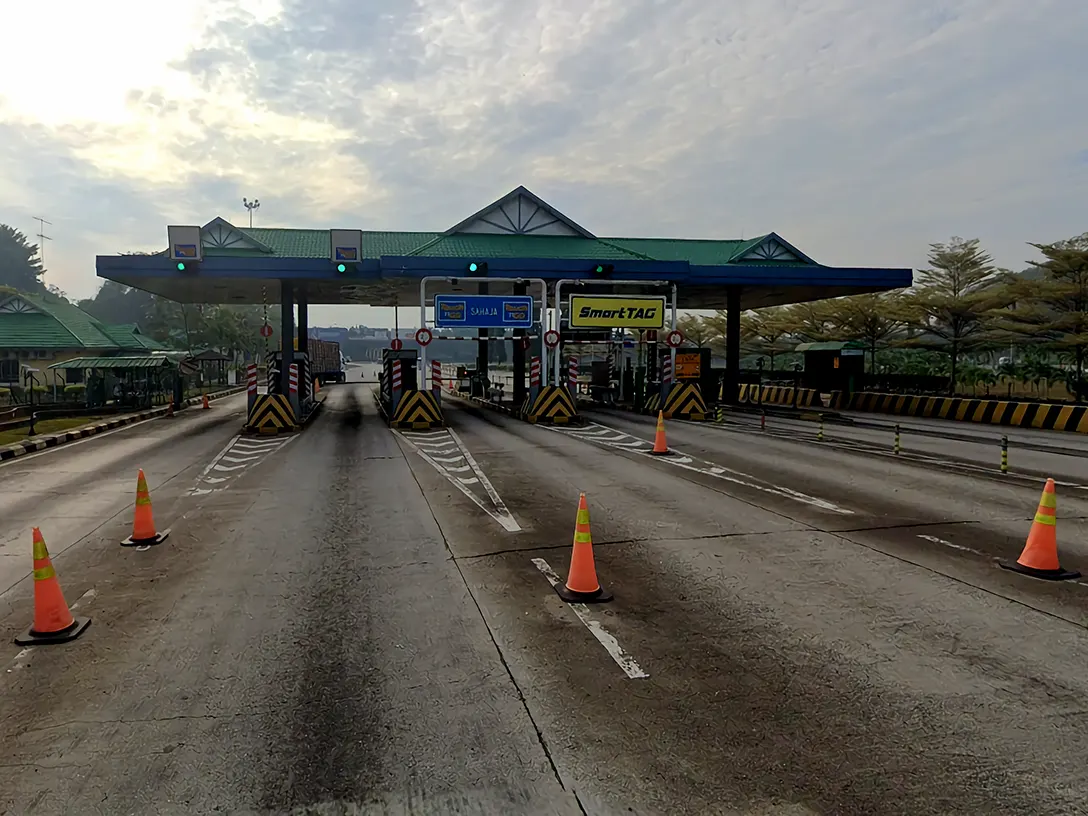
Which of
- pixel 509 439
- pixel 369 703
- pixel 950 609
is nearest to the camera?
pixel 369 703

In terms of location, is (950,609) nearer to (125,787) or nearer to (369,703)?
(369,703)

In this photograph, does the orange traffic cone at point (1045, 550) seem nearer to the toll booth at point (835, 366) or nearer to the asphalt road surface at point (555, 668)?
the asphalt road surface at point (555, 668)

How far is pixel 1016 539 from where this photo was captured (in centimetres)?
745

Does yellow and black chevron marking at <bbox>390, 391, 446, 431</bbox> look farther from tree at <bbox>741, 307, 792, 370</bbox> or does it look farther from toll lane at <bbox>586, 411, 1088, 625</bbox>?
tree at <bbox>741, 307, 792, 370</bbox>

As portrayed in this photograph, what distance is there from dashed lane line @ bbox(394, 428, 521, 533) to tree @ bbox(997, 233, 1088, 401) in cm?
2194

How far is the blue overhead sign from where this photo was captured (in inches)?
861

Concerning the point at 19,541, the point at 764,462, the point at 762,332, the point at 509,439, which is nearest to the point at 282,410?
the point at 509,439

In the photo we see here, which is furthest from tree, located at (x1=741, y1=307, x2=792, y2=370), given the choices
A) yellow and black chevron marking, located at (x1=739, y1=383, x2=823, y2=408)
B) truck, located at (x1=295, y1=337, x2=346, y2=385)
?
truck, located at (x1=295, y1=337, x2=346, y2=385)

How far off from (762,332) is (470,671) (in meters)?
44.3

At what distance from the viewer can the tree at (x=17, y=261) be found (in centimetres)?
10488

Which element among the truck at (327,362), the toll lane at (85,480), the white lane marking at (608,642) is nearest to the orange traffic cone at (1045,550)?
the white lane marking at (608,642)

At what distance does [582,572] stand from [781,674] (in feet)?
6.21

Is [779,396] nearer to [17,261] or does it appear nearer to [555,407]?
[555,407]

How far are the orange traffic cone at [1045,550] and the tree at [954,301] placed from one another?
1067 inches
